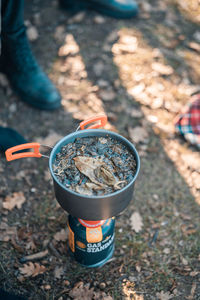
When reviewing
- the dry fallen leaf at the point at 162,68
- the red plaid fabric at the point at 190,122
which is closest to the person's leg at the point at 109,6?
the dry fallen leaf at the point at 162,68

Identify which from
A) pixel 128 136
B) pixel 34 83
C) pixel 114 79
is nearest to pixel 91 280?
pixel 128 136

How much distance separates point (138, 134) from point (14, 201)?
4.61 ft

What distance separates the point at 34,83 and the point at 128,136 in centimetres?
117

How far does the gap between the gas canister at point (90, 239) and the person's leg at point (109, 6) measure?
3.21m

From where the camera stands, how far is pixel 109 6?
4160 millimetres

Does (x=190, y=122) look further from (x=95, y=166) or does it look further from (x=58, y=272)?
(x=58, y=272)

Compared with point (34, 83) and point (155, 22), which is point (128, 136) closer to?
point (34, 83)

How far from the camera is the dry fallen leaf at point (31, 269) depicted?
2205 millimetres

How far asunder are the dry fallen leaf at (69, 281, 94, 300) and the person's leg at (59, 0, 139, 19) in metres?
3.56

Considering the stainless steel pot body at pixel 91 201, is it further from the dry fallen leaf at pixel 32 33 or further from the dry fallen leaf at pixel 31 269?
the dry fallen leaf at pixel 32 33

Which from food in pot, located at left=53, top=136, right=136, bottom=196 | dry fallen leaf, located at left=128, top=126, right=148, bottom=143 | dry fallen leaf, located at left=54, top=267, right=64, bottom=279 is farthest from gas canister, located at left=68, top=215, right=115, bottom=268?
dry fallen leaf, located at left=128, top=126, right=148, bottom=143

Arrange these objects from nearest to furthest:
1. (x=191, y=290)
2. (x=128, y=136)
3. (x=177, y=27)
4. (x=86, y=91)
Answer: (x=191, y=290) → (x=128, y=136) → (x=86, y=91) → (x=177, y=27)

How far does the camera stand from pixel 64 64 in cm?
376

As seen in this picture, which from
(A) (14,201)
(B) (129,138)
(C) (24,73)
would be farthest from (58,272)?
(C) (24,73)
